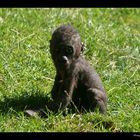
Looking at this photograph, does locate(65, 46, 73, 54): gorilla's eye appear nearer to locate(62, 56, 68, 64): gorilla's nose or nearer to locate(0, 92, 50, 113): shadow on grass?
locate(62, 56, 68, 64): gorilla's nose

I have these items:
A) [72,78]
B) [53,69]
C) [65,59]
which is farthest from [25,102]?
[53,69]

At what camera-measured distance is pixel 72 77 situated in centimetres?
762

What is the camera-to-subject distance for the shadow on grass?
774 centimetres

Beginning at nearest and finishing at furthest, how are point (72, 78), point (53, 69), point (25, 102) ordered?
point (72, 78) → point (25, 102) → point (53, 69)

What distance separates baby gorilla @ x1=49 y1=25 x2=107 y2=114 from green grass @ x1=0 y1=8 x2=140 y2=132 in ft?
0.58

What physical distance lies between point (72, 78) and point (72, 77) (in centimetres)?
1

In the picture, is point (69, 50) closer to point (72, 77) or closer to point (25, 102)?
point (72, 77)

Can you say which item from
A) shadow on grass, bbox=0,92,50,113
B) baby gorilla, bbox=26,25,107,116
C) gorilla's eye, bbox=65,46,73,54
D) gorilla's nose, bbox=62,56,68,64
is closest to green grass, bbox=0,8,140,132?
shadow on grass, bbox=0,92,50,113

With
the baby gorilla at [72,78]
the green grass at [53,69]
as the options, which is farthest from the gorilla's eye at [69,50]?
the green grass at [53,69]

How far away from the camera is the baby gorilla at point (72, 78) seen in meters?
7.42

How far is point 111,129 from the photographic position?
7.50 meters

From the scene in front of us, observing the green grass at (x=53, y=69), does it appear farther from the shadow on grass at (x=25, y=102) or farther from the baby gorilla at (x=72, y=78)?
the baby gorilla at (x=72, y=78)
